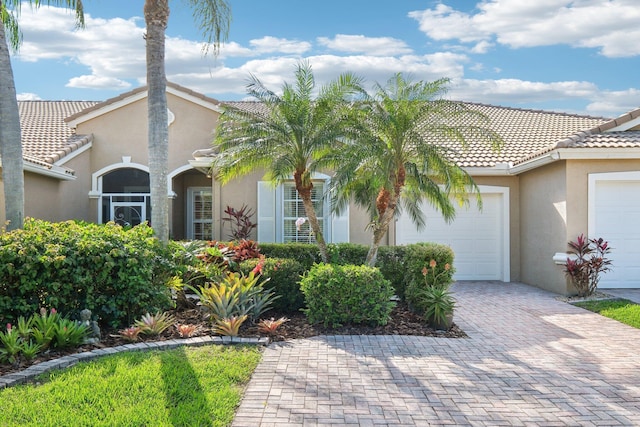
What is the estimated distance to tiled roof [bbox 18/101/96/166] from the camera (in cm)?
1569

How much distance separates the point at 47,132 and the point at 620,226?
59.0ft

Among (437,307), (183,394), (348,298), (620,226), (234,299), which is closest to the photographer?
(183,394)

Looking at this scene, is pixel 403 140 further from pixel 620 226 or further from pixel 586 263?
pixel 620 226

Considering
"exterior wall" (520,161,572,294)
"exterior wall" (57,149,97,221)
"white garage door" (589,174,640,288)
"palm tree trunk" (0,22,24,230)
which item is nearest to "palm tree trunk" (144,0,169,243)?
"palm tree trunk" (0,22,24,230)

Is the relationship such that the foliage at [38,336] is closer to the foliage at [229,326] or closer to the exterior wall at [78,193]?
the foliage at [229,326]

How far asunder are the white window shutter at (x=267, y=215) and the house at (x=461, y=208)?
28mm

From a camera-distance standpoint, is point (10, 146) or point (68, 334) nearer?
point (68, 334)

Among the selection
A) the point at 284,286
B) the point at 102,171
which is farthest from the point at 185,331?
the point at 102,171

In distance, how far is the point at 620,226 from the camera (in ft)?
42.8

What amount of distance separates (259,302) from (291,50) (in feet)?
20.8

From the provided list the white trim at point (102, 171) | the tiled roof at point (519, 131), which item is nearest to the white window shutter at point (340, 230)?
the tiled roof at point (519, 131)

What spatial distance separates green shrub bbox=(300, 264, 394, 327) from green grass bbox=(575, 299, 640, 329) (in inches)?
174

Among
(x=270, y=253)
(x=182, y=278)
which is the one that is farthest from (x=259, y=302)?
(x=270, y=253)

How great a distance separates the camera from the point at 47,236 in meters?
8.16
